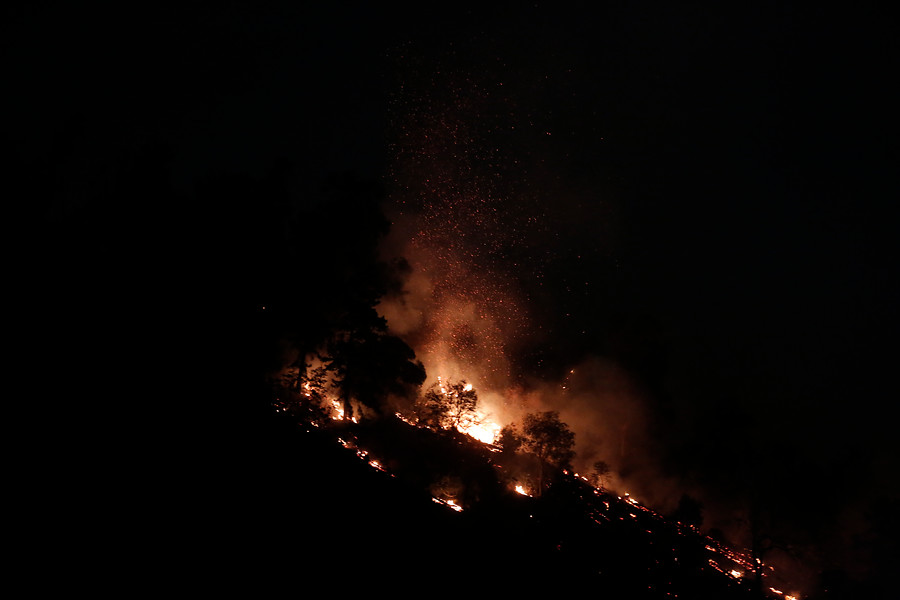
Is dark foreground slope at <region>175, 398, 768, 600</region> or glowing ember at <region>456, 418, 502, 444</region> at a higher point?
glowing ember at <region>456, 418, 502, 444</region>

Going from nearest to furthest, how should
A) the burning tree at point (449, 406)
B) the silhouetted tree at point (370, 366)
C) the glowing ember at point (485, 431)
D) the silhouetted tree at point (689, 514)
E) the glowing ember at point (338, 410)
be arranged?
1. the glowing ember at point (338, 410)
2. the silhouetted tree at point (370, 366)
3. the burning tree at point (449, 406)
4. the silhouetted tree at point (689, 514)
5. the glowing ember at point (485, 431)

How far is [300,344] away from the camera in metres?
25.4

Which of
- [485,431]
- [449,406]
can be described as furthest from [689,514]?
[449,406]

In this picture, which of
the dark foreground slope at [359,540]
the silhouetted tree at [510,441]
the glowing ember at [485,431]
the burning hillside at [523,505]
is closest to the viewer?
the dark foreground slope at [359,540]

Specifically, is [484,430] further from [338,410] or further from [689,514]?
[338,410]

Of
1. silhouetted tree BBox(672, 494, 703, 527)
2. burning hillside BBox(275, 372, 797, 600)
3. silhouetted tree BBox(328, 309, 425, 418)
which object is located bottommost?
burning hillside BBox(275, 372, 797, 600)

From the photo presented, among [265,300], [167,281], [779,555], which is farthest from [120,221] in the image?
[779,555]

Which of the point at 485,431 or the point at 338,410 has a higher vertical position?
the point at 485,431

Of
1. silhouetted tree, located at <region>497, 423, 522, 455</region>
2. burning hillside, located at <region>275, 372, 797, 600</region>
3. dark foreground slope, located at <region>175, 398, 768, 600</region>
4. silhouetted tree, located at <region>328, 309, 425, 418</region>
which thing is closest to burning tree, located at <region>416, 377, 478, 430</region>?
burning hillside, located at <region>275, 372, 797, 600</region>

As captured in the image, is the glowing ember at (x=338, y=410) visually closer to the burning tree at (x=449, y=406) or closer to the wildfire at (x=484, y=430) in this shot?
the burning tree at (x=449, y=406)

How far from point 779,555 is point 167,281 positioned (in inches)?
1555

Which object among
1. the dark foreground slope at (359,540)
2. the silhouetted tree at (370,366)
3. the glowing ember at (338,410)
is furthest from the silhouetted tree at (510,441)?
the dark foreground slope at (359,540)

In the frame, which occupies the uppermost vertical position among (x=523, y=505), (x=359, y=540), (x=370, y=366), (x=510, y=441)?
(x=510, y=441)

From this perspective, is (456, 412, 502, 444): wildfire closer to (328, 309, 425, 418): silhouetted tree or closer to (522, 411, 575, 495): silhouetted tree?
(328, 309, 425, 418): silhouetted tree
